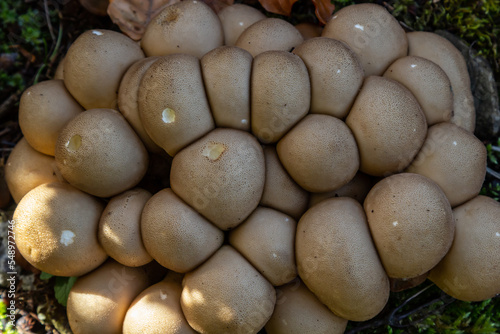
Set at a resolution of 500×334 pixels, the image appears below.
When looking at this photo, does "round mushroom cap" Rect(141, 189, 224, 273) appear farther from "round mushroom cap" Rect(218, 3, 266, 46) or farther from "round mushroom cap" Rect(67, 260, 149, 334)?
"round mushroom cap" Rect(218, 3, 266, 46)

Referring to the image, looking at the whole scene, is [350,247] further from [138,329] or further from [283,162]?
[138,329]

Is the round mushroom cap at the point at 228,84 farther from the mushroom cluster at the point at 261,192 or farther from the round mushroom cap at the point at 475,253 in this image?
the round mushroom cap at the point at 475,253

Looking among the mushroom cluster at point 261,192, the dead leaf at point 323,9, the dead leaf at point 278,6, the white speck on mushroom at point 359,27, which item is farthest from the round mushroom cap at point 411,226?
the dead leaf at point 278,6

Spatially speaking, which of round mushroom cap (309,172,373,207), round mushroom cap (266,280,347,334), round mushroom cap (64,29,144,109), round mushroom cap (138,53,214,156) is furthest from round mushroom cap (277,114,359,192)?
round mushroom cap (64,29,144,109)

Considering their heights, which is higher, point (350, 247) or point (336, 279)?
point (350, 247)

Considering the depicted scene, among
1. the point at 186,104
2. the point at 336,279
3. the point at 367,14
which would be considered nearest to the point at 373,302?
the point at 336,279

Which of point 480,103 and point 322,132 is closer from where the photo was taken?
point 322,132
